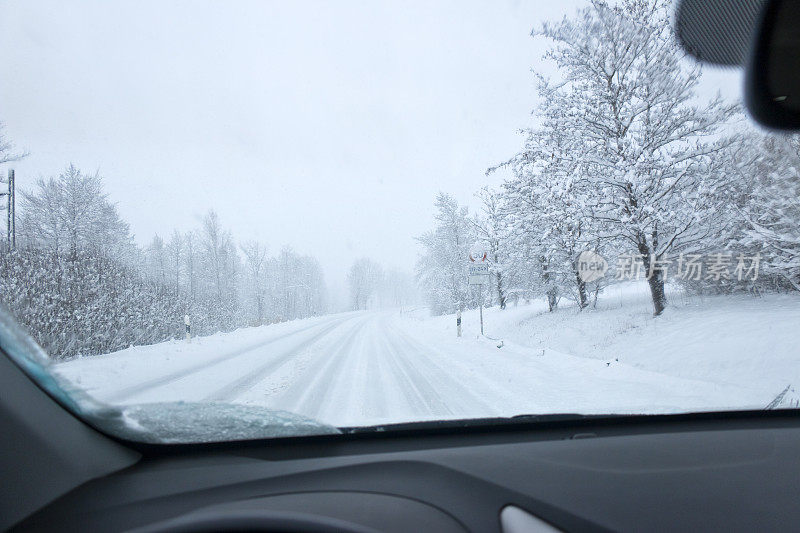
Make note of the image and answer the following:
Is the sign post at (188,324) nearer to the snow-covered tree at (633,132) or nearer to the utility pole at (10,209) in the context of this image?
the utility pole at (10,209)

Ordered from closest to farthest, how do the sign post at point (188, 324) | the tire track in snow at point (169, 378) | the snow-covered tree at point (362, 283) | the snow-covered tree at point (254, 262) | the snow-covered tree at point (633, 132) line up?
1. the tire track in snow at point (169, 378)
2. the snow-covered tree at point (254, 262)
3. the sign post at point (188, 324)
4. the snow-covered tree at point (633, 132)
5. the snow-covered tree at point (362, 283)

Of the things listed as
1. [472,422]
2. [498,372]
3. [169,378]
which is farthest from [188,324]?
[472,422]

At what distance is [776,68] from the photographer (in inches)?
108

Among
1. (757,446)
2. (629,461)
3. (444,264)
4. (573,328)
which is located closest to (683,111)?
(573,328)

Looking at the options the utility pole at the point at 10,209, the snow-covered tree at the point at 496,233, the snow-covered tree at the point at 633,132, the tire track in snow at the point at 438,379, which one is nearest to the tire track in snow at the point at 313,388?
the tire track in snow at the point at 438,379

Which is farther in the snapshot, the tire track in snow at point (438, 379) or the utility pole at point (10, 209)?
the tire track in snow at point (438, 379)

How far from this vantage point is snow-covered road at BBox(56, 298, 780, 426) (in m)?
3.22

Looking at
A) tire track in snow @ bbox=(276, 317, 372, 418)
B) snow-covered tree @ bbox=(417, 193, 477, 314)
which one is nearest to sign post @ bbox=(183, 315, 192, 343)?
tire track in snow @ bbox=(276, 317, 372, 418)

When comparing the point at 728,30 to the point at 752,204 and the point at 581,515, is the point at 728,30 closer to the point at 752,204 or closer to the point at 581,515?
the point at 581,515

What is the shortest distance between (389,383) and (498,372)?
2.33m

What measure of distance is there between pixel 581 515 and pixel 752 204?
6.77 metres

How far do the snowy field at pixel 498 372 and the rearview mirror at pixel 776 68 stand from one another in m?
2.13

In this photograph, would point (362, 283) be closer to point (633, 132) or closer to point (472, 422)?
point (633, 132)

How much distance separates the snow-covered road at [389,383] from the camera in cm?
322
